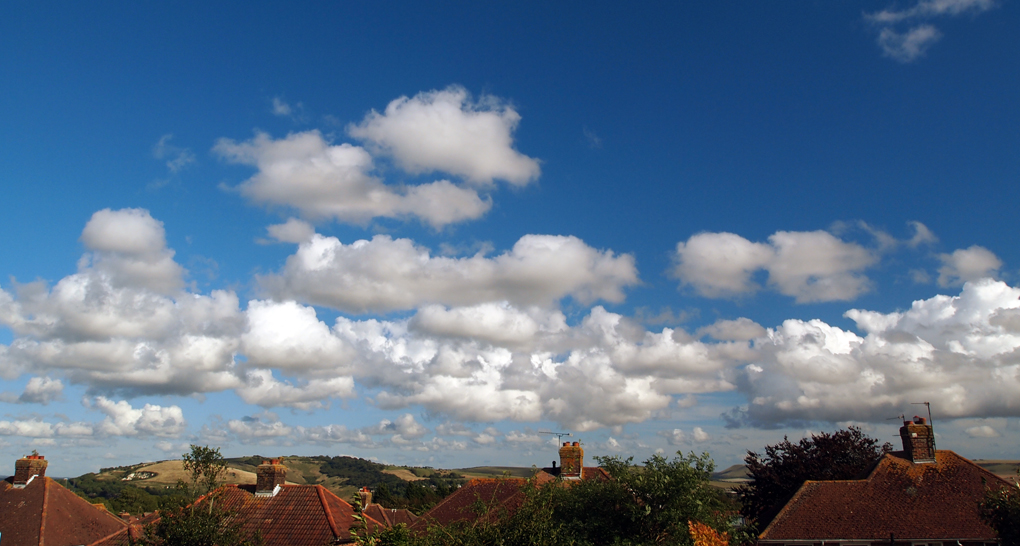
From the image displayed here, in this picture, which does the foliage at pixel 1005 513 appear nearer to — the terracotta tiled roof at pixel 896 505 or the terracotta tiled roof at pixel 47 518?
the terracotta tiled roof at pixel 896 505

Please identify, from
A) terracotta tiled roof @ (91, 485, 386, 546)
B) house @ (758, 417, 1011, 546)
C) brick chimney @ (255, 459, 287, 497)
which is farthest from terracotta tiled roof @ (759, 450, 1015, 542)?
brick chimney @ (255, 459, 287, 497)

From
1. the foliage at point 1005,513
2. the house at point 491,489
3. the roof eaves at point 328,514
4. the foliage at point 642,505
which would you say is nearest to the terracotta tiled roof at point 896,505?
the foliage at point 1005,513

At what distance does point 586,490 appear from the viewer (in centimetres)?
2341

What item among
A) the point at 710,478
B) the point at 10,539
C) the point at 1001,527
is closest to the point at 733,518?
→ the point at 710,478

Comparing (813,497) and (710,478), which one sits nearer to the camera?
(710,478)

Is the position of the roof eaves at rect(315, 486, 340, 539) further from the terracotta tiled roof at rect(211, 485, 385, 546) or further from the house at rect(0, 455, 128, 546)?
the house at rect(0, 455, 128, 546)

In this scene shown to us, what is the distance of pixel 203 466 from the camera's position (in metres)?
20.5

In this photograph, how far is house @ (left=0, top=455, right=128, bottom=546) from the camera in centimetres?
3572

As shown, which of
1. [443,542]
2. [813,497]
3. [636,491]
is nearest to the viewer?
[443,542]

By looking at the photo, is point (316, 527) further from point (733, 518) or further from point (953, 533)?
point (953, 533)

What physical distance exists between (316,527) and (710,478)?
17.6m

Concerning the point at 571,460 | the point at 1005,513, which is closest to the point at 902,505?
the point at 1005,513

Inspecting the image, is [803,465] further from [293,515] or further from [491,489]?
[293,515]

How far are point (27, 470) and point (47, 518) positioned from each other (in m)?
4.98
